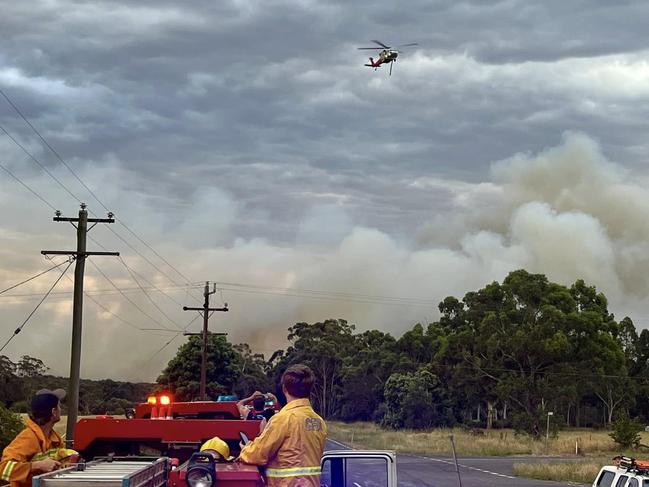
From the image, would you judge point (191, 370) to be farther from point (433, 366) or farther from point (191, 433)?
point (191, 433)

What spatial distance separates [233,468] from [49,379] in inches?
2701

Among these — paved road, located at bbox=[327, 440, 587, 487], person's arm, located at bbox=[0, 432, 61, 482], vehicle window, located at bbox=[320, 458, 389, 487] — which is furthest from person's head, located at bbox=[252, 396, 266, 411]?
paved road, located at bbox=[327, 440, 587, 487]

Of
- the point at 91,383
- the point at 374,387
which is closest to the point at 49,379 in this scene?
the point at 91,383

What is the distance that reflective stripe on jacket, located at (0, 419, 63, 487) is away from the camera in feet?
21.9

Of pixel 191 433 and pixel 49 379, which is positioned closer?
pixel 191 433

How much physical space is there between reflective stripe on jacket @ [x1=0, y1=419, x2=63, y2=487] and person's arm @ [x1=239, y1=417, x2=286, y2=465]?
4.33 feet

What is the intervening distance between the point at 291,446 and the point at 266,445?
0.53ft

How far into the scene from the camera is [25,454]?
22.3 feet

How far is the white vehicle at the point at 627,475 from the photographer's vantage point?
54.5ft

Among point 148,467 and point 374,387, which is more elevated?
point 374,387

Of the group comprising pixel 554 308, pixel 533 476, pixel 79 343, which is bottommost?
pixel 533 476

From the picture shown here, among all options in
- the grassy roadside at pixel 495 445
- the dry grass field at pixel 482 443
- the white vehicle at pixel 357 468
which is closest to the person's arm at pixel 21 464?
the white vehicle at pixel 357 468

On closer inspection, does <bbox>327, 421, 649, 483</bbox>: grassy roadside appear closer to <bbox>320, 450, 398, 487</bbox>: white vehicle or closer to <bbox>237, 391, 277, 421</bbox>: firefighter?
<bbox>237, 391, 277, 421</bbox>: firefighter

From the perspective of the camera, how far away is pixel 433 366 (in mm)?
87938
